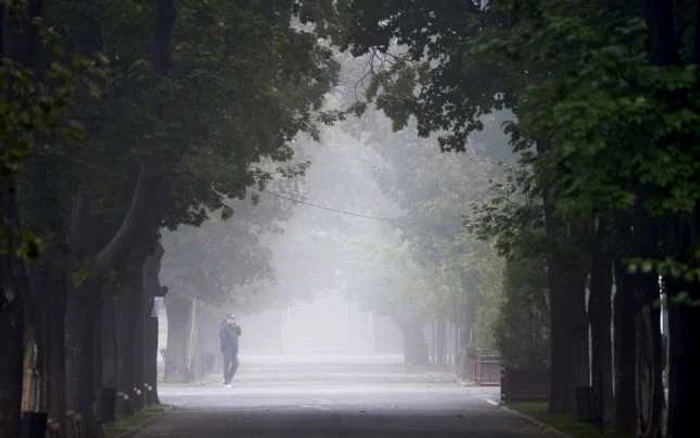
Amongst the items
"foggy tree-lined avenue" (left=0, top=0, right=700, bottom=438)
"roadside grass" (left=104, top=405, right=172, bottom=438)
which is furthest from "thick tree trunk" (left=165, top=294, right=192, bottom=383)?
"roadside grass" (left=104, top=405, right=172, bottom=438)

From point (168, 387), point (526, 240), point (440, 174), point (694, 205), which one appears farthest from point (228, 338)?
point (694, 205)

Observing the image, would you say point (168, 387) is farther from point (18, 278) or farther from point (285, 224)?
point (285, 224)

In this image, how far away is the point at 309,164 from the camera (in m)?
41.5

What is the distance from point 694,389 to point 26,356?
1000cm

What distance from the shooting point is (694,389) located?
84.1ft

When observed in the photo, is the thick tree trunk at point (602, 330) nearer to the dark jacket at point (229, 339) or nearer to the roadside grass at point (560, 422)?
the roadside grass at point (560, 422)

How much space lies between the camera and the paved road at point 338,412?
3494cm

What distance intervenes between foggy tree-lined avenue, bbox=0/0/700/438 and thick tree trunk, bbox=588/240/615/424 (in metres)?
0.06

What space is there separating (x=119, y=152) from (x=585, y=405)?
10232 millimetres

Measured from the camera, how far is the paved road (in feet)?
115

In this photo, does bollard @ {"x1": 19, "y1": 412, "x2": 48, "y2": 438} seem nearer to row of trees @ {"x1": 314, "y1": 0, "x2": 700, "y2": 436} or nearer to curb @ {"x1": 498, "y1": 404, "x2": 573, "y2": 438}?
row of trees @ {"x1": 314, "y1": 0, "x2": 700, "y2": 436}

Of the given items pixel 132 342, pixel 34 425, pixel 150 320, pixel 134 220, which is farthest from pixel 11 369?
pixel 150 320

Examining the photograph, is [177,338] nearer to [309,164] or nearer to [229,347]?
[229,347]

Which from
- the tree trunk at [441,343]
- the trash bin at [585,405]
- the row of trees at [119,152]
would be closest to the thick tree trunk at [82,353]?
the row of trees at [119,152]
